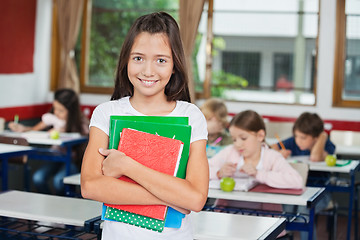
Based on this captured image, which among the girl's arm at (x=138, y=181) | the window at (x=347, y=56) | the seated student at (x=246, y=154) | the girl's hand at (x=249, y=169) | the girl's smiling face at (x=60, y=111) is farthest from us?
the window at (x=347, y=56)

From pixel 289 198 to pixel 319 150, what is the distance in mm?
1646

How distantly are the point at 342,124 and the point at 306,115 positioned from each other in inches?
64.8

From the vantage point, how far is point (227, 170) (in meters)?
3.08

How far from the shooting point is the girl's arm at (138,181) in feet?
4.73

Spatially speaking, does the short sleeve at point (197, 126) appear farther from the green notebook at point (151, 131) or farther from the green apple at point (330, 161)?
the green apple at point (330, 161)

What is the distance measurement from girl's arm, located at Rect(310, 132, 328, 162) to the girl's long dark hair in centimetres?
272

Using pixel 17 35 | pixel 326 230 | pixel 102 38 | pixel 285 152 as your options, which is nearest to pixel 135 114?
pixel 285 152

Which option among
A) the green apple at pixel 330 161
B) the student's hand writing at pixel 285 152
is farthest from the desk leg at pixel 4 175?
the green apple at pixel 330 161

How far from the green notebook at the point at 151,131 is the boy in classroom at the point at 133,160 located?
21 mm

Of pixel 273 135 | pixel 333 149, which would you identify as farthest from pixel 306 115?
pixel 273 135

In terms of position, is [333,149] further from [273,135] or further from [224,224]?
[224,224]

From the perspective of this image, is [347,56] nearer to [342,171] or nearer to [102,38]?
[342,171]

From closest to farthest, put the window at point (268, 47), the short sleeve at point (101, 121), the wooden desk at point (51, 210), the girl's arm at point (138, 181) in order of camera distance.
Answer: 1. the girl's arm at point (138, 181)
2. the short sleeve at point (101, 121)
3. the wooden desk at point (51, 210)
4. the window at point (268, 47)

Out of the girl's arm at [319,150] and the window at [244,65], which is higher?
the window at [244,65]
